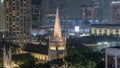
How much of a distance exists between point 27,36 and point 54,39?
3595 centimetres

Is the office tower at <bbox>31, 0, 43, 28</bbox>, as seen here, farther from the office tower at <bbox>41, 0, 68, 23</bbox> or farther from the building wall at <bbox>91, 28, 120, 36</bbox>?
the building wall at <bbox>91, 28, 120, 36</bbox>

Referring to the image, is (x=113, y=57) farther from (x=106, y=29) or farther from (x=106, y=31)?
(x=106, y=29)

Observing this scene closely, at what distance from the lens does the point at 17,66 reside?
6341 centimetres

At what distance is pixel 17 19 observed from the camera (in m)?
107

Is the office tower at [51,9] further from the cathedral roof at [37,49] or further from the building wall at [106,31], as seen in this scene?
the cathedral roof at [37,49]

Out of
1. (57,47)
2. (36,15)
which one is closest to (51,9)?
(36,15)

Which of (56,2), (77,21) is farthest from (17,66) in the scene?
(77,21)

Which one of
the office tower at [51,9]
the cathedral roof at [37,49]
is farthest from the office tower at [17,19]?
the office tower at [51,9]

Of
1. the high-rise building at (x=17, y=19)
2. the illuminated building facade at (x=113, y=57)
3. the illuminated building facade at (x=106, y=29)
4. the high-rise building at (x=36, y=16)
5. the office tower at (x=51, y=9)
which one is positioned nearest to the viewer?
the illuminated building facade at (x=113, y=57)

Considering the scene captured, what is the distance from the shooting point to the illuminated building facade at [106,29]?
130250 millimetres

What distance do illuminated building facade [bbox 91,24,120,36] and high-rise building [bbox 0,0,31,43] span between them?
32.4 metres

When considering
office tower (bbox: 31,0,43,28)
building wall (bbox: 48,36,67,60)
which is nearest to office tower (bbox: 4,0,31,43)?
building wall (bbox: 48,36,67,60)

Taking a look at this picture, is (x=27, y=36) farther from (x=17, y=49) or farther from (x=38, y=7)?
(x=38, y=7)

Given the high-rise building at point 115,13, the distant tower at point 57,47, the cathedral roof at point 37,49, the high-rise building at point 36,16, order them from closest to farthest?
1. the distant tower at point 57,47
2. the cathedral roof at point 37,49
3. the high-rise building at point 36,16
4. the high-rise building at point 115,13
